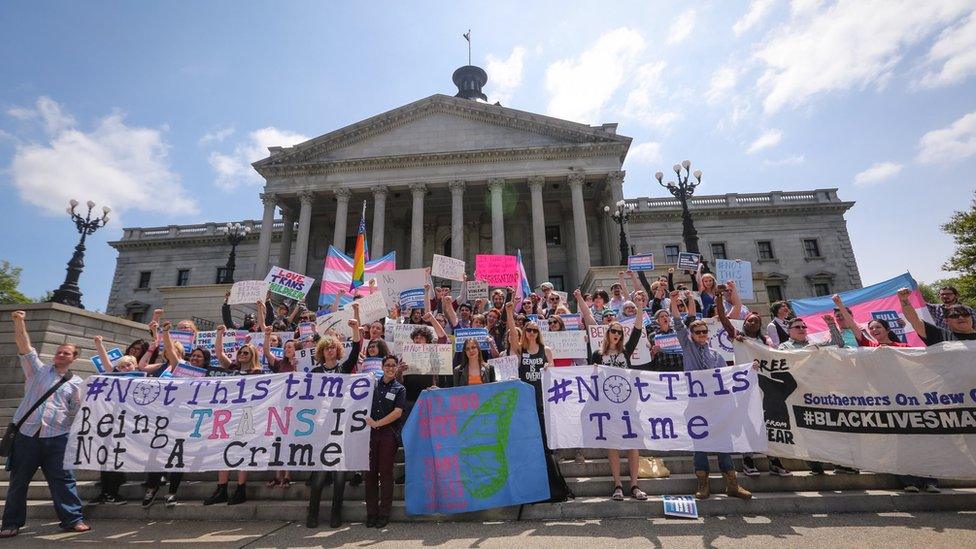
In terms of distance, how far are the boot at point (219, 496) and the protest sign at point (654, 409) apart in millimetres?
4301

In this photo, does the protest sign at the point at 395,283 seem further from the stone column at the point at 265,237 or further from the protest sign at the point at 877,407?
the stone column at the point at 265,237

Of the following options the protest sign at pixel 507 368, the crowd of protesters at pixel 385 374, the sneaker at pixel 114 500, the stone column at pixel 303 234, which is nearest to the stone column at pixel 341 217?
the stone column at pixel 303 234

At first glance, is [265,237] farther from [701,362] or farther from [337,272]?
[701,362]

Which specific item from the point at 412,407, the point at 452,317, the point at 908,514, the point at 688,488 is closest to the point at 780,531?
the point at 688,488

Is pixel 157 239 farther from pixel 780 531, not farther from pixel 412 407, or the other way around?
pixel 780 531

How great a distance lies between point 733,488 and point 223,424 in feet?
21.0

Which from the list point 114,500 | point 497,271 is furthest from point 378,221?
point 114,500

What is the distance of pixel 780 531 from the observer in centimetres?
456

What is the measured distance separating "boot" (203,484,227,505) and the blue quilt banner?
2.52 meters

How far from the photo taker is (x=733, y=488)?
5.20m

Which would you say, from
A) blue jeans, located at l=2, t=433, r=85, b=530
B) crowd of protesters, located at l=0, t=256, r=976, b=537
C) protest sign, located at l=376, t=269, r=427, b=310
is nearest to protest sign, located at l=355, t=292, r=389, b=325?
crowd of protesters, located at l=0, t=256, r=976, b=537

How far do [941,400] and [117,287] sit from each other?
174 feet

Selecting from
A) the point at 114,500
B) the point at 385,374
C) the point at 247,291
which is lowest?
the point at 114,500

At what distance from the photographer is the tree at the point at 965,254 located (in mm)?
27312
